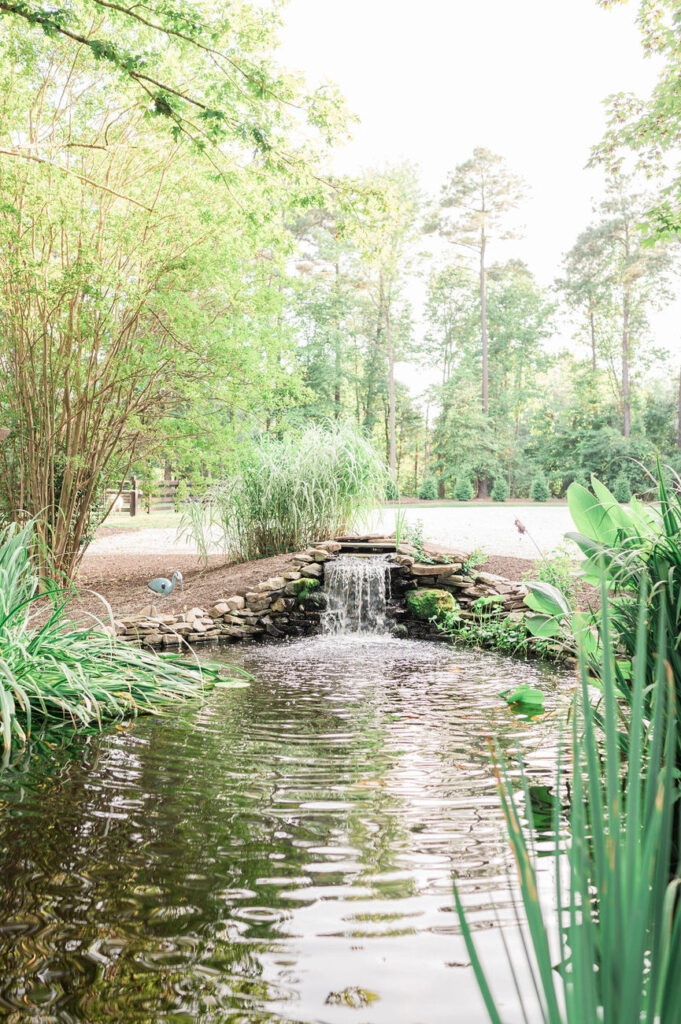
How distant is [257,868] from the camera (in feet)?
6.54

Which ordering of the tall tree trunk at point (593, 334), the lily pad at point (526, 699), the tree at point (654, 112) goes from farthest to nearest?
the tall tree trunk at point (593, 334) → the tree at point (654, 112) → the lily pad at point (526, 699)

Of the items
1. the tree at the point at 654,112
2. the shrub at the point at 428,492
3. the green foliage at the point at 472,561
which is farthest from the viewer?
the shrub at the point at 428,492

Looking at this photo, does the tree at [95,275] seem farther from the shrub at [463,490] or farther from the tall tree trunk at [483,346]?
the tall tree trunk at [483,346]

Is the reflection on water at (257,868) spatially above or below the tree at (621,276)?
below

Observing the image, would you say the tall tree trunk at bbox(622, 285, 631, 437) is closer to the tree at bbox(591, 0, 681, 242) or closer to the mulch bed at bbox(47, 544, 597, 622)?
the tree at bbox(591, 0, 681, 242)

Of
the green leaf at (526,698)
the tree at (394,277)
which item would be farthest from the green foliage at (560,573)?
the tree at (394,277)

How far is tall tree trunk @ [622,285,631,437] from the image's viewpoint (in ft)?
76.4

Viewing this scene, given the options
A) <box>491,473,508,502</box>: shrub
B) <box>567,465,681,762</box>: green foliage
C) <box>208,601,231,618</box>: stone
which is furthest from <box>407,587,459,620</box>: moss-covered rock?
<box>491,473,508,502</box>: shrub

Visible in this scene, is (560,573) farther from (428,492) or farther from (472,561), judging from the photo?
(428,492)

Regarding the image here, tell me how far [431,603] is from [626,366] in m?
19.5

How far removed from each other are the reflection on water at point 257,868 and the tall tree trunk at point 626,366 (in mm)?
21715

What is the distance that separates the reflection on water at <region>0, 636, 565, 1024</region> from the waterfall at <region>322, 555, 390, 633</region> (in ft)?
10.9

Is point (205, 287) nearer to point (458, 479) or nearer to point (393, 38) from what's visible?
point (393, 38)

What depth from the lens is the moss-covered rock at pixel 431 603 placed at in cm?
679
